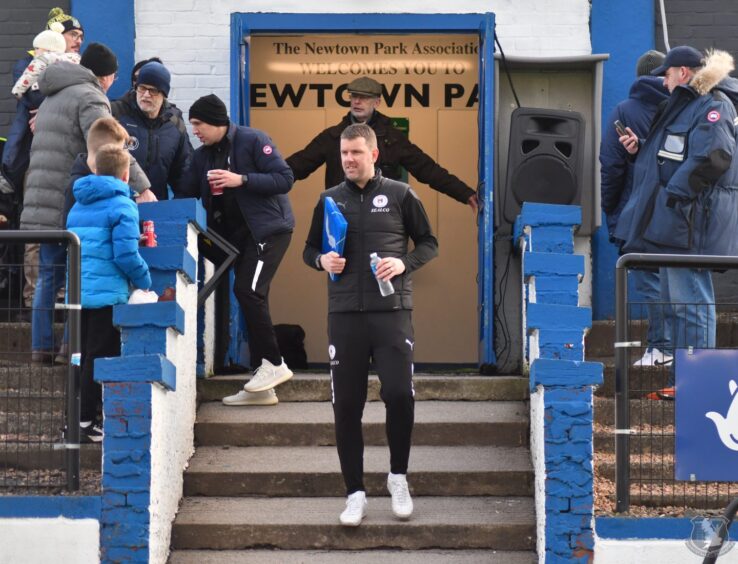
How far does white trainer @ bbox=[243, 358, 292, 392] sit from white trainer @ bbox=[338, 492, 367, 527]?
1319 millimetres

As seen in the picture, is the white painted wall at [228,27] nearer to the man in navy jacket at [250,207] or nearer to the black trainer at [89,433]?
the man in navy jacket at [250,207]

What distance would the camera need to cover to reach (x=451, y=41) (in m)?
10.6

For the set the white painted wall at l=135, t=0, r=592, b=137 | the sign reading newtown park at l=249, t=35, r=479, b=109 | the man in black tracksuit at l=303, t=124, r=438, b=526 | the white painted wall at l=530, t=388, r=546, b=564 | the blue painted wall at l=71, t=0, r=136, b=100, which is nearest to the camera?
the white painted wall at l=530, t=388, r=546, b=564

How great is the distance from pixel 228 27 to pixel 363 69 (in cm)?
110

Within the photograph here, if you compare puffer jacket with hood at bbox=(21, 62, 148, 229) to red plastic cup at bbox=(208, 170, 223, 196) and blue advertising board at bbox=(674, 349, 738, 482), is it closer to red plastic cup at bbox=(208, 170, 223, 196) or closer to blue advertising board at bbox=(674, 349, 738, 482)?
red plastic cup at bbox=(208, 170, 223, 196)

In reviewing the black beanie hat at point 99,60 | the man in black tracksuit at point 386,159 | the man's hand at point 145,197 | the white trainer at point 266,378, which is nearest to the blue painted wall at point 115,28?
the man in black tracksuit at point 386,159

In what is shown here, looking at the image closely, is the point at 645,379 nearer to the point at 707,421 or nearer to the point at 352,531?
the point at 707,421

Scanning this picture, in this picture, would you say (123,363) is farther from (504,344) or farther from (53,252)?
(504,344)

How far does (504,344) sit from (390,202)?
8.02ft

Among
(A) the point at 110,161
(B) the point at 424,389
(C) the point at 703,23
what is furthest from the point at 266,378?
(C) the point at 703,23

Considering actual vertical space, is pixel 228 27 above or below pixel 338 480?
above

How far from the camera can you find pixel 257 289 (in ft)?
27.1

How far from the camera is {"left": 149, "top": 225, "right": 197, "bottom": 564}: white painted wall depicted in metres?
6.82

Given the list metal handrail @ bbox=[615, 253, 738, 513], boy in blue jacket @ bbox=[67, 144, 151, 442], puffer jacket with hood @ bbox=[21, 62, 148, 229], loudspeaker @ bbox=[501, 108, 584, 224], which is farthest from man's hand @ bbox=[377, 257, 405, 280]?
loudspeaker @ bbox=[501, 108, 584, 224]
